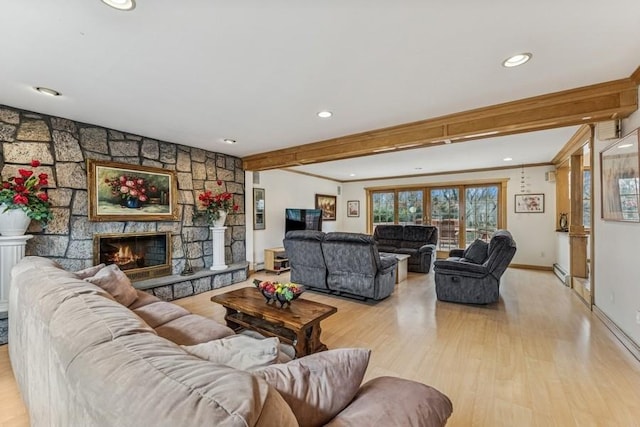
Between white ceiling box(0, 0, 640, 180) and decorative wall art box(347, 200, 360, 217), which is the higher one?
white ceiling box(0, 0, 640, 180)

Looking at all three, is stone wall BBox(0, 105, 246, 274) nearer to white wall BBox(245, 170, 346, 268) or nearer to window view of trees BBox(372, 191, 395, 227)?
white wall BBox(245, 170, 346, 268)

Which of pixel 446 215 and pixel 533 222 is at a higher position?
pixel 446 215

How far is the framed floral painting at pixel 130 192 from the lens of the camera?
11.6ft

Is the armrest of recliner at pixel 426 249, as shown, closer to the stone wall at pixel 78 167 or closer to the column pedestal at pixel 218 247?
the column pedestal at pixel 218 247

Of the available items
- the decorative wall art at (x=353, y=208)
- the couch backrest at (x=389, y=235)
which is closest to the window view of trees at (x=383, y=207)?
the decorative wall art at (x=353, y=208)

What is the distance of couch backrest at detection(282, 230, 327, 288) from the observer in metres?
4.24

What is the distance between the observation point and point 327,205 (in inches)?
326

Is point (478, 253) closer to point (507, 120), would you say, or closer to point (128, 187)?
point (507, 120)

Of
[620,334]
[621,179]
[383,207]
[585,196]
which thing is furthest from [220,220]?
[585,196]

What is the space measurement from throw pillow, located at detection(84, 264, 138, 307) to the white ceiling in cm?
160

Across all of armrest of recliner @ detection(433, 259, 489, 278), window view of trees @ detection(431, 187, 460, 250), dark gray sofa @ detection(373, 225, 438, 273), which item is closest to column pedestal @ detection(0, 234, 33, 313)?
Result: armrest of recliner @ detection(433, 259, 489, 278)

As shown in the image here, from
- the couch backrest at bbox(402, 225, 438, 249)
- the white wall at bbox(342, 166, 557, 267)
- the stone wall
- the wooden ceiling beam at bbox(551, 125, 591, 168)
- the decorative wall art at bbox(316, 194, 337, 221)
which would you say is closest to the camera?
the stone wall

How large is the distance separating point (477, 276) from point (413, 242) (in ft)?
9.56

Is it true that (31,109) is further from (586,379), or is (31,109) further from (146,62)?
(586,379)
